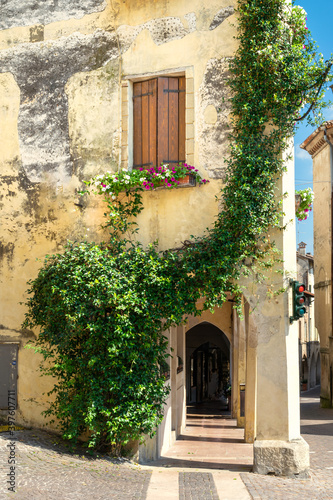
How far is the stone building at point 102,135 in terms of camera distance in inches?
337

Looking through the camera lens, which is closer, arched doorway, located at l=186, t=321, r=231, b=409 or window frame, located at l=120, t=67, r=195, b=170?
window frame, located at l=120, t=67, r=195, b=170

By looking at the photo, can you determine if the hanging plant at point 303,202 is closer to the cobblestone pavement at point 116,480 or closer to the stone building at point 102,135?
the stone building at point 102,135

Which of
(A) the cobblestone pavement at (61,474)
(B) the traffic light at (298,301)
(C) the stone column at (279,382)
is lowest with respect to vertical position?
(A) the cobblestone pavement at (61,474)

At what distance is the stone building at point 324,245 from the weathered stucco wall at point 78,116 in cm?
1428

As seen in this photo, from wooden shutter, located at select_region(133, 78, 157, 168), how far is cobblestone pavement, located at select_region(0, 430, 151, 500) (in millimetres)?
4663

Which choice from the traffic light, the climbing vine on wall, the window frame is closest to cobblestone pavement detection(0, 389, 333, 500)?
the climbing vine on wall

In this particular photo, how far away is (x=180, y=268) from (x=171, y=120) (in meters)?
2.52

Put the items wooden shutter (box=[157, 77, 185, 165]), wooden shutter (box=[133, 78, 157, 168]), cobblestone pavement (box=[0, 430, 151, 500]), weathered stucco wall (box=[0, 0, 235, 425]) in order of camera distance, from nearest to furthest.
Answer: cobblestone pavement (box=[0, 430, 151, 500]), weathered stucco wall (box=[0, 0, 235, 425]), wooden shutter (box=[157, 77, 185, 165]), wooden shutter (box=[133, 78, 157, 168])

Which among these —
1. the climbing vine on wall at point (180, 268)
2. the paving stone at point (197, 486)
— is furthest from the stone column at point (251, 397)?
the paving stone at point (197, 486)

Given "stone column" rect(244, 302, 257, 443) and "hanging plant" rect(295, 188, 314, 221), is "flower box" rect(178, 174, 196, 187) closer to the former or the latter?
"hanging plant" rect(295, 188, 314, 221)

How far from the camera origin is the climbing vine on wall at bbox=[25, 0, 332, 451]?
816 cm

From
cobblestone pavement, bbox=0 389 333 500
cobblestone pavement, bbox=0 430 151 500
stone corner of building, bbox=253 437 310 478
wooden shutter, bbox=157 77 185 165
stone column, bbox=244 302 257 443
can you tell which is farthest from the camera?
stone column, bbox=244 302 257 443

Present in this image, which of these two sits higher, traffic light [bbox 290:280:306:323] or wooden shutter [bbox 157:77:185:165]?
wooden shutter [bbox 157:77:185:165]

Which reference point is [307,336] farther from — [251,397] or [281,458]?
[281,458]
